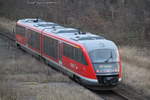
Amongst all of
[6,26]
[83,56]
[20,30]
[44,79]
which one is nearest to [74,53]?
[83,56]

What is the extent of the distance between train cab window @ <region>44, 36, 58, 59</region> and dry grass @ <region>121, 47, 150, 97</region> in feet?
13.8

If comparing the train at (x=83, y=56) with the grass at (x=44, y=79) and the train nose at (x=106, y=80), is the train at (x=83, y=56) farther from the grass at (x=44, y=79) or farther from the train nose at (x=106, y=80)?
the grass at (x=44, y=79)

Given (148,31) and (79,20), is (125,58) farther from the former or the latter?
(79,20)


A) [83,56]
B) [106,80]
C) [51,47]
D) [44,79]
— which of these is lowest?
[44,79]

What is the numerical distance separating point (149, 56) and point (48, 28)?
Answer: 305 inches

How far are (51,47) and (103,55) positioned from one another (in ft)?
16.8

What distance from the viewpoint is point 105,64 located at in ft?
58.6

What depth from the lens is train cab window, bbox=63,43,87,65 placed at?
724 inches

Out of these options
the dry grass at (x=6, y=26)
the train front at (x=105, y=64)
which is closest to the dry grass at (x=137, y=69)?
the train front at (x=105, y=64)

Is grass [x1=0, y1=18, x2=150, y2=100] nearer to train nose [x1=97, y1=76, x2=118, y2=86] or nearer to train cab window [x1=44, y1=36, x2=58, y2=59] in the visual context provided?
train cab window [x1=44, y1=36, x2=58, y2=59]

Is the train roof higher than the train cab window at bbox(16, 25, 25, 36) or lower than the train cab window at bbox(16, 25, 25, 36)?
higher

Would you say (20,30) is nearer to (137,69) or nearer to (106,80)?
(137,69)

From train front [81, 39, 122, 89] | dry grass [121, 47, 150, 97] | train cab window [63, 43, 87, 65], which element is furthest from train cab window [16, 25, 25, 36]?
train front [81, 39, 122, 89]

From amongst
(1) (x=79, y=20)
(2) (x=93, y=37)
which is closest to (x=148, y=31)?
(1) (x=79, y=20)
